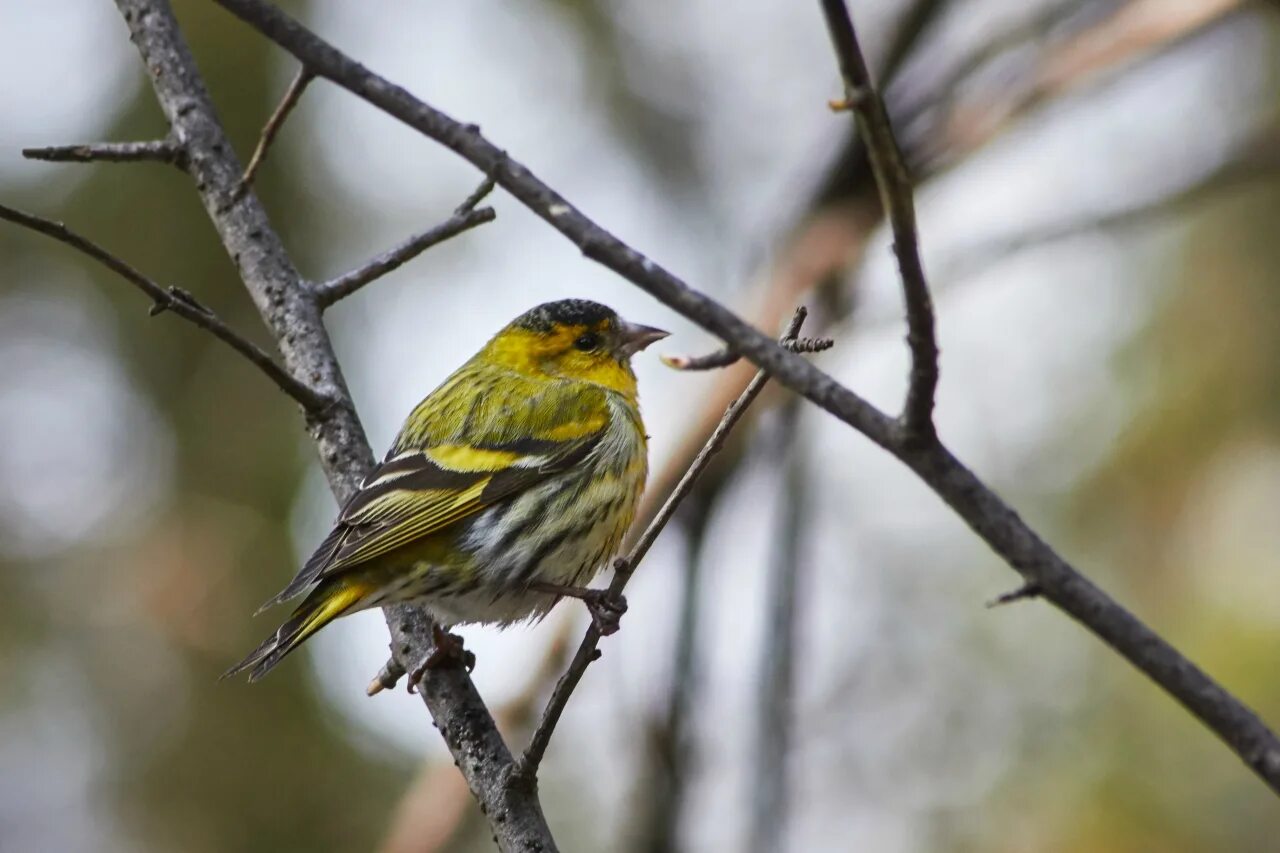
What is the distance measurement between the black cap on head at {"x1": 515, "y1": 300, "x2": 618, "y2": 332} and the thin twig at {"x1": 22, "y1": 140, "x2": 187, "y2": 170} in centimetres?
178

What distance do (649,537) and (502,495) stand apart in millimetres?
1929

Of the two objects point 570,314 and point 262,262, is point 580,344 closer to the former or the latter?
point 570,314

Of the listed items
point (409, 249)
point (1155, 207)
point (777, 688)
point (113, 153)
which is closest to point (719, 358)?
point (409, 249)

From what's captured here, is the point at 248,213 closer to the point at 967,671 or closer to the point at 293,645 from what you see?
the point at 293,645

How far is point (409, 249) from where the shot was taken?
4.16 m

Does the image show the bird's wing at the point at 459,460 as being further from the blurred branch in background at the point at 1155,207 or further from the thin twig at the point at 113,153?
the blurred branch in background at the point at 1155,207

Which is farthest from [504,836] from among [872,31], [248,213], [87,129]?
[87,129]

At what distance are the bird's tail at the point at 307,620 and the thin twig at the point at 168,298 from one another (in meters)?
0.58

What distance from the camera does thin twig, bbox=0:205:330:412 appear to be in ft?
9.62

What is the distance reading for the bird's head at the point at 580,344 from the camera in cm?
564

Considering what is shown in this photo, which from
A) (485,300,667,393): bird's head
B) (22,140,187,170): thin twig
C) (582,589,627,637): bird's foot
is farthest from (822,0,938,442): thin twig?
(485,300,667,393): bird's head

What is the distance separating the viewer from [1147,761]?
904cm

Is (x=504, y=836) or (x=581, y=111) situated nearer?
(x=504, y=836)

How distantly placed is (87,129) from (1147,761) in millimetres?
9191
